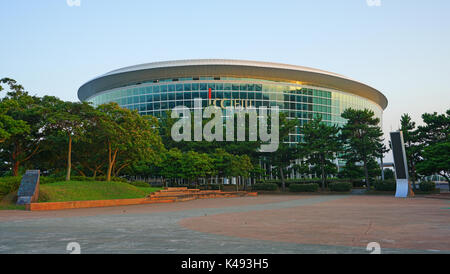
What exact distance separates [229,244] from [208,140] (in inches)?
1762

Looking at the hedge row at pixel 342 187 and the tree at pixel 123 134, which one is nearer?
the tree at pixel 123 134

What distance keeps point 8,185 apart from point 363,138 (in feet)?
142

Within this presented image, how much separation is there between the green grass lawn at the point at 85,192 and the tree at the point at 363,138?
106 feet

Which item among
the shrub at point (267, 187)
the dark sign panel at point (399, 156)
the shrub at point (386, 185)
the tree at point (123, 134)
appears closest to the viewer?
the tree at point (123, 134)

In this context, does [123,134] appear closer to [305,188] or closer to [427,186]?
[305,188]

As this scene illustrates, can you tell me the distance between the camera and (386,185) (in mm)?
46562

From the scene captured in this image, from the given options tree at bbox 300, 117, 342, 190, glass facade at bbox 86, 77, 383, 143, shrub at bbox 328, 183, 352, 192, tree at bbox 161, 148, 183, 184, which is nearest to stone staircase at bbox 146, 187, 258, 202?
tree at bbox 161, 148, 183, 184

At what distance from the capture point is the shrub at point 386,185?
4619 cm

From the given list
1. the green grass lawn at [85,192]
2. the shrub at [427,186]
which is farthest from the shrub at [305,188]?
the green grass lawn at [85,192]

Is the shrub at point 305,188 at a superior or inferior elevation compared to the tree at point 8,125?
inferior

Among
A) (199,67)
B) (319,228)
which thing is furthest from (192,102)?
(319,228)

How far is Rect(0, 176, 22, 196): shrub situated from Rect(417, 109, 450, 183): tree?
38692 millimetres

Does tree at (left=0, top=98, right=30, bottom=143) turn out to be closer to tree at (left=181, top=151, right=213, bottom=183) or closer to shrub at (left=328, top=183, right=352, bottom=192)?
tree at (left=181, top=151, right=213, bottom=183)

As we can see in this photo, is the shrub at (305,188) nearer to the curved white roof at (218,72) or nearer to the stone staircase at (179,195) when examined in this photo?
the stone staircase at (179,195)
